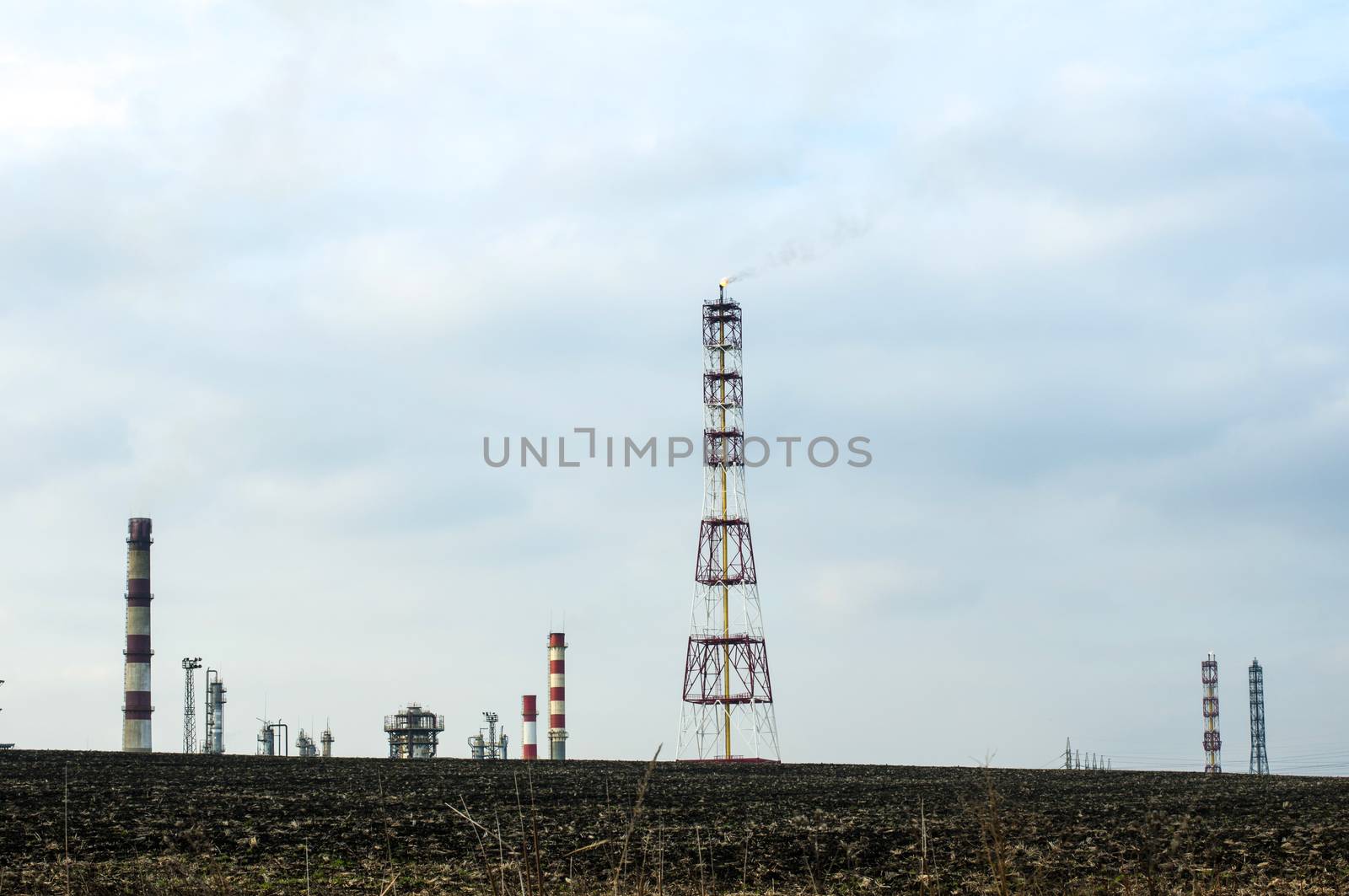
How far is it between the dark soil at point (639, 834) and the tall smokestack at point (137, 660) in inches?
1471

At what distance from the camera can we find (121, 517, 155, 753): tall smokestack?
2987 inches

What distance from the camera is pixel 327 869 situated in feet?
61.1

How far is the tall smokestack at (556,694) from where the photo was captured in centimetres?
8512

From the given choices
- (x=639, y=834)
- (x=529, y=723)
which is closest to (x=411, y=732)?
(x=529, y=723)

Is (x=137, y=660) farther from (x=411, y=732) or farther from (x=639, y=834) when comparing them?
(x=639, y=834)

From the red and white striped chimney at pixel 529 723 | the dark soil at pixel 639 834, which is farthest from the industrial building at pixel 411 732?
the dark soil at pixel 639 834

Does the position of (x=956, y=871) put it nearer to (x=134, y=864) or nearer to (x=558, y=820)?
(x=558, y=820)

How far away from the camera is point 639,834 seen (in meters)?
22.5

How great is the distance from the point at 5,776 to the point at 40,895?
20590 mm

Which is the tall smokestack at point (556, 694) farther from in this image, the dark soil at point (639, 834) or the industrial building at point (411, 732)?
the dark soil at point (639, 834)

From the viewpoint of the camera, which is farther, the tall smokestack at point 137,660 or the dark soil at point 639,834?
the tall smokestack at point 137,660

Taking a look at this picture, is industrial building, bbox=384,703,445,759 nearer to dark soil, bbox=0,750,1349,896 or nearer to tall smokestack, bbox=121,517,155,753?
tall smokestack, bbox=121,517,155,753

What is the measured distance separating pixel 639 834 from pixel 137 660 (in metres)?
60.0

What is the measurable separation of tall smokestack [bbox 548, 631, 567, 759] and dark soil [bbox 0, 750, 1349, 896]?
4538cm
